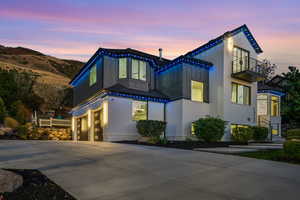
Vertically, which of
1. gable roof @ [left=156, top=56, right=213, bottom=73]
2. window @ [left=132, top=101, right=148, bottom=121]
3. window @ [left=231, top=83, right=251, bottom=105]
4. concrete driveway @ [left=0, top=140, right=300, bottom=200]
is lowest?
concrete driveway @ [left=0, top=140, right=300, bottom=200]

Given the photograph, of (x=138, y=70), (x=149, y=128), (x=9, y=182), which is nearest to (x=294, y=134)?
(x=149, y=128)

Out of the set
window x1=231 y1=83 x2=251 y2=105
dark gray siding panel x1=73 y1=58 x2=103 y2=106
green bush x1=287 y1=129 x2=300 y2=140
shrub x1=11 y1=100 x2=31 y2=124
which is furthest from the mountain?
green bush x1=287 y1=129 x2=300 y2=140

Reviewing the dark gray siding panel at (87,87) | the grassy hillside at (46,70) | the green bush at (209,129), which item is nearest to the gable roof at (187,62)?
the green bush at (209,129)

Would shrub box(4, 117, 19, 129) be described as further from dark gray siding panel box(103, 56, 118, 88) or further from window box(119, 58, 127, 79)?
window box(119, 58, 127, 79)

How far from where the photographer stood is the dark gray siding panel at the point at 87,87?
725 inches

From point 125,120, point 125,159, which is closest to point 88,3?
point 125,120

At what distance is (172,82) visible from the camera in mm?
18984

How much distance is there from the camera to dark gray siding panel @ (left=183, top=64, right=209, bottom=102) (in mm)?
18188

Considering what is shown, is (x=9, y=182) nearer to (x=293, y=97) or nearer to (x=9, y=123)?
(x=293, y=97)

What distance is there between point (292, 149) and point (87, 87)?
17286 mm

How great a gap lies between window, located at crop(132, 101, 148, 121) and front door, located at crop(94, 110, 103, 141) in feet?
7.93

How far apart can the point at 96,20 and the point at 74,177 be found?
15481 mm

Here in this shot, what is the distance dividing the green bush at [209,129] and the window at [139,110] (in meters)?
3.79

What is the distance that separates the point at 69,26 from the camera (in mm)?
18594
